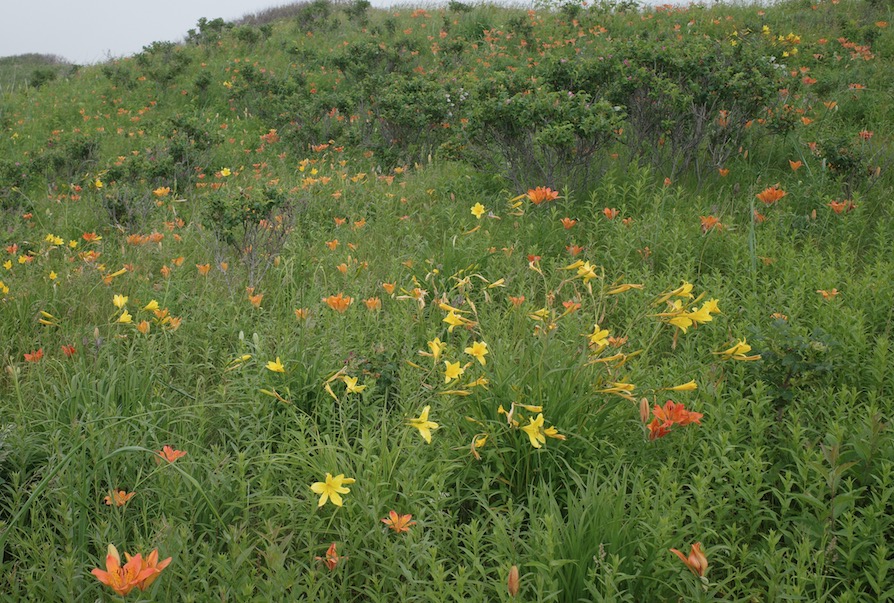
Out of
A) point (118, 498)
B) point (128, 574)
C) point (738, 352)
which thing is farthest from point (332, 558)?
point (738, 352)

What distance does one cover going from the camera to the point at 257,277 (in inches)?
160

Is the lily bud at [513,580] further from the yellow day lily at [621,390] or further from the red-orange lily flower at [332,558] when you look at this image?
the yellow day lily at [621,390]

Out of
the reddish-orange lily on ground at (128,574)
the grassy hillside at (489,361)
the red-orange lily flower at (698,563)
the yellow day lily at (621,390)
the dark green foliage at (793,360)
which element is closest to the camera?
the reddish-orange lily on ground at (128,574)

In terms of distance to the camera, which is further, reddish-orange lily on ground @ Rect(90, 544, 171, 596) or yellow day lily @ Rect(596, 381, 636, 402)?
yellow day lily @ Rect(596, 381, 636, 402)

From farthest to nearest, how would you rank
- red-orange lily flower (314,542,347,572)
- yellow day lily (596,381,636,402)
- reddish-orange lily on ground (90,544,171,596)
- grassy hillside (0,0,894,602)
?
1. yellow day lily (596,381,636,402)
2. grassy hillside (0,0,894,602)
3. red-orange lily flower (314,542,347,572)
4. reddish-orange lily on ground (90,544,171,596)

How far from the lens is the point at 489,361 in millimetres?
2654

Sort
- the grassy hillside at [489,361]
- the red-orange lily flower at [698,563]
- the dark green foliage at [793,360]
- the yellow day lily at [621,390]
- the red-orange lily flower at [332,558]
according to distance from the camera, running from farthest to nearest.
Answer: the dark green foliage at [793,360] → the yellow day lily at [621,390] → the grassy hillside at [489,361] → the red-orange lily flower at [332,558] → the red-orange lily flower at [698,563]

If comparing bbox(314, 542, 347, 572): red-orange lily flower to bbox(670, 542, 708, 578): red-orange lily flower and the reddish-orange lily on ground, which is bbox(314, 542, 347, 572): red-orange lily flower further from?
bbox(670, 542, 708, 578): red-orange lily flower

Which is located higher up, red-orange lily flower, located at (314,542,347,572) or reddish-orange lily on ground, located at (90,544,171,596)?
reddish-orange lily on ground, located at (90,544,171,596)

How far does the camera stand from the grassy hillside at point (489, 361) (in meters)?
1.89

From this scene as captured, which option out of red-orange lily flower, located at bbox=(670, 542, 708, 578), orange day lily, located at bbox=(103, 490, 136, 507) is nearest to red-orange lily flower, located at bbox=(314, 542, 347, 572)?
orange day lily, located at bbox=(103, 490, 136, 507)

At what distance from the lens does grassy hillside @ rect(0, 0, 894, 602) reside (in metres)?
1.89

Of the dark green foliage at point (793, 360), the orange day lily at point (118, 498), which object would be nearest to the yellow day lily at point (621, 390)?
the dark green foliage at point (793, 360)

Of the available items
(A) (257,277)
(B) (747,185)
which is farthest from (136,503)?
(B) (747,185)
